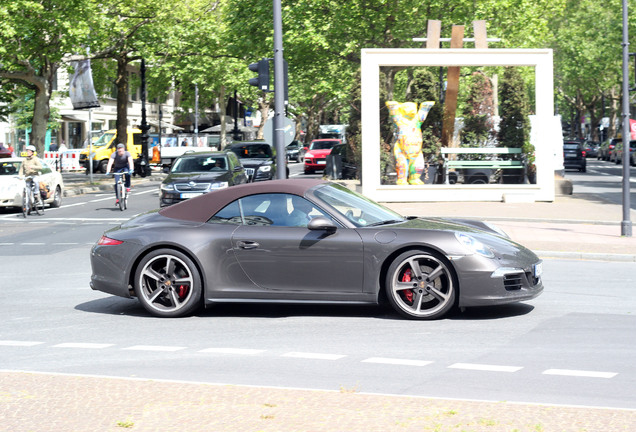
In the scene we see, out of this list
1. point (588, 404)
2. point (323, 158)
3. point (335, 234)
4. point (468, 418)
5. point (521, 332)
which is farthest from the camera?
point (323, 158)

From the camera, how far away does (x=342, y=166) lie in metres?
39.5

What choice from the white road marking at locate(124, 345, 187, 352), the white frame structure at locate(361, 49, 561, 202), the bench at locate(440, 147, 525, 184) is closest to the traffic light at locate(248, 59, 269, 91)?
the white frame structure at locate(361, 49, 561, 202)

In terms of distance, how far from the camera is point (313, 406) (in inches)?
226

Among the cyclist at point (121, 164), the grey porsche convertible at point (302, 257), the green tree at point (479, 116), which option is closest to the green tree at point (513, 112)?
the green tree at point (479, 116)

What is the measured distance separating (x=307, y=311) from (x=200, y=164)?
15294 mm

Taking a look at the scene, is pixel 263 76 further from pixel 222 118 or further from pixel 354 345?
pixel 222 118

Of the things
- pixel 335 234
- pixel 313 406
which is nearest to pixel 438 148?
pixel 335 234

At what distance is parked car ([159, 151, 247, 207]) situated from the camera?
2342cm

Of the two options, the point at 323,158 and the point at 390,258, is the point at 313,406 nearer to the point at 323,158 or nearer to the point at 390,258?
the point at 390,258

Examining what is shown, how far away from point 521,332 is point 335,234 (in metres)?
1.88

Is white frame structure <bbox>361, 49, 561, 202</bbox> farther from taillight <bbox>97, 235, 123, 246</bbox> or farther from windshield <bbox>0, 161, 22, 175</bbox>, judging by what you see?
taillight <bbox>97, 235, 123, 246</bbox>

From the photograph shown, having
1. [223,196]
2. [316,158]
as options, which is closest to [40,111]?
[316,158]

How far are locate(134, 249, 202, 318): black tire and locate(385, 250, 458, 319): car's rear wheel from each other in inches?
73.0

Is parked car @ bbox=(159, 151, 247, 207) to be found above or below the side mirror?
above
